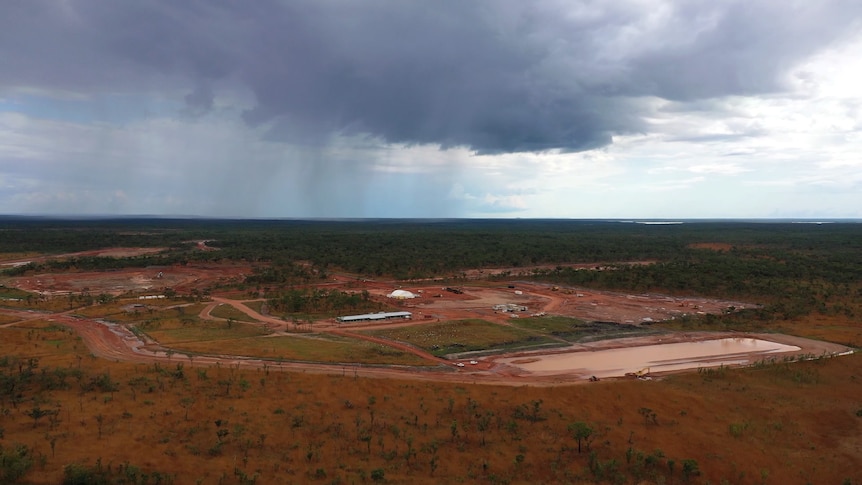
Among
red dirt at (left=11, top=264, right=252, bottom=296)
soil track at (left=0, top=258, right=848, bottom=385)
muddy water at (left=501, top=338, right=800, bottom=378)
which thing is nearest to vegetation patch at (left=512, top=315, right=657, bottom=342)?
soil track at (left=0, top=258, right=848, bottom=385)

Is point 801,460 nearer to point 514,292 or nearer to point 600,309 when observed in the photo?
point 600,309

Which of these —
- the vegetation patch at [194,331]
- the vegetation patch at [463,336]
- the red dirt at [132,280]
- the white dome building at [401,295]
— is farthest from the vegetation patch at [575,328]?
the red dirt at [132,280]

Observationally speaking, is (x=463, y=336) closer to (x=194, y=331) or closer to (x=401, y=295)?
(x=401, y=295)

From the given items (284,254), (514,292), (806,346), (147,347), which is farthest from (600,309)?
(284,254)

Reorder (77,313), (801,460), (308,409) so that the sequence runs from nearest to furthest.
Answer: (801,460) → (308,409) → (77,313)

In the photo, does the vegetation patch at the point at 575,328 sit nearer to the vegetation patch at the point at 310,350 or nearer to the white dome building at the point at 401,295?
the vegetation patch at the point at 310,350

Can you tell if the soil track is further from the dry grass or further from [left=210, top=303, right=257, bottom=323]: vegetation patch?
the dry grass
